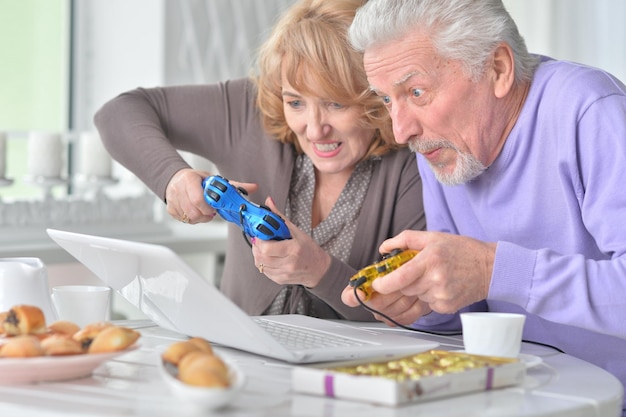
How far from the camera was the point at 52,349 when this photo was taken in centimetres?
101

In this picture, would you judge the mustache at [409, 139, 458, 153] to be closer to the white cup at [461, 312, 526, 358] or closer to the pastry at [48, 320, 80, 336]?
the white cup at [461, 312, 526, 358]

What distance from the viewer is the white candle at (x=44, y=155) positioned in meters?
2.93

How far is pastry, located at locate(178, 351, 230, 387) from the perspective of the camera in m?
0.87

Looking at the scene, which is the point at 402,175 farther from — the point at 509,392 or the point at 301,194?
the point at 509,392

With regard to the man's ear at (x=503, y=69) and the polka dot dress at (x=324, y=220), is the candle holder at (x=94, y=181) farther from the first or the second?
the man's ear at (x=503, y=69)

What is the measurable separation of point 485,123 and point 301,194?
1.76 ft

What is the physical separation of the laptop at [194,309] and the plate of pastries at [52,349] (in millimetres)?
98

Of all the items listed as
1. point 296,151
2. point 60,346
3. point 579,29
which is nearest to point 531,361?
point 60,346

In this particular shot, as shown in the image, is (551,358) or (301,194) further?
(301,194)

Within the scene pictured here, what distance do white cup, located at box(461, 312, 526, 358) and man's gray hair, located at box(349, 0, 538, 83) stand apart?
45 centimetres

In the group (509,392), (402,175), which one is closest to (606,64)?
(402,175)

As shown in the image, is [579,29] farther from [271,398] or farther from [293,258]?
[271,398]

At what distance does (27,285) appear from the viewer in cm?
125

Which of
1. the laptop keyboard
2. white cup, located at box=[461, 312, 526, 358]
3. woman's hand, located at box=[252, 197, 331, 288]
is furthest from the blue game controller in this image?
white cup, located at box=[461, 312, 526, 358]
